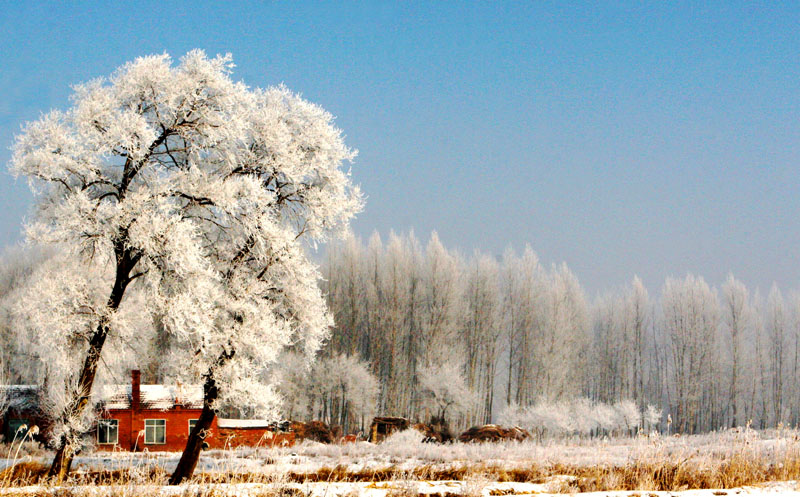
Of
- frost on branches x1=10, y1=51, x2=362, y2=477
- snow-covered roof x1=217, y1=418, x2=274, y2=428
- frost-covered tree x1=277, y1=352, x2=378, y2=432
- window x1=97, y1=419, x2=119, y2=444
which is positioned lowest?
window x1=97, y1=419, x2=119, y2=444

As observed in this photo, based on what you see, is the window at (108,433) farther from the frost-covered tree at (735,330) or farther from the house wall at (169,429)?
the frost-covered tree at (735,330)


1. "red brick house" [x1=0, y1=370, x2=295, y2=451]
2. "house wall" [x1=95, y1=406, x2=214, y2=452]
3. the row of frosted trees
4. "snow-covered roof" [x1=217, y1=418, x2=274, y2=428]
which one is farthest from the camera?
the row of frosted trees

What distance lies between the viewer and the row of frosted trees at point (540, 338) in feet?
155

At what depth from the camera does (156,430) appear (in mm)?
32219

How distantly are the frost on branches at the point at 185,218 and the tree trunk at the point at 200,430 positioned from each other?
44 mm

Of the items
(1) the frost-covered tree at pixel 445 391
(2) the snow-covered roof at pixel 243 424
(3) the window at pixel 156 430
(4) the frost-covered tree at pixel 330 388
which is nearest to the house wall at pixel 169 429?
(3) the window at pixel 156 430

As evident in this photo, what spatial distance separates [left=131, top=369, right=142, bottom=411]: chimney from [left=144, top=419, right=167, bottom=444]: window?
891 mm

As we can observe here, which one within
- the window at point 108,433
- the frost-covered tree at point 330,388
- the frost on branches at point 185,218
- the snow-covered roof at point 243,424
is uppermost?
the frost on branches at point 185,218

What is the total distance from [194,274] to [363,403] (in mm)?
32686

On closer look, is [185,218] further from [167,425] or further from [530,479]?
[167,425]

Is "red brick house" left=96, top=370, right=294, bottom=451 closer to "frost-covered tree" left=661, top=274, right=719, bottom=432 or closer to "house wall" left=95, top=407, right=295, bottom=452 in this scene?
"house wall" left=95, top=407, right=295, bottom=452

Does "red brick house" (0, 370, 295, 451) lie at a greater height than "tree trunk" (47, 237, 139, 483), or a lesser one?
lesser

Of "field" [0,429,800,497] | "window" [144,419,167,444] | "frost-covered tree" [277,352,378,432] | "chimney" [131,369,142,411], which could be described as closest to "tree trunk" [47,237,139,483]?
"field" [0,429,800,497]

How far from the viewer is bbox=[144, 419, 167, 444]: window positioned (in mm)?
32094
